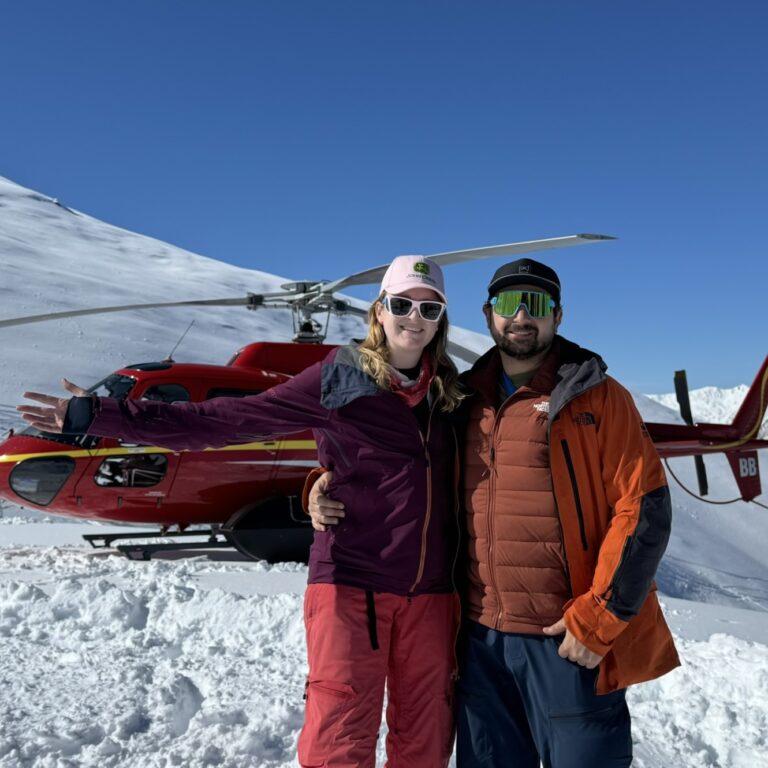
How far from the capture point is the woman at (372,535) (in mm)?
2111

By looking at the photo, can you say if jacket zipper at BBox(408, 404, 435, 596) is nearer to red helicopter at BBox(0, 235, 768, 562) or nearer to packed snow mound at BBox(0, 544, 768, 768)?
packed snow mound at BBox(0, 544, 768, 768)

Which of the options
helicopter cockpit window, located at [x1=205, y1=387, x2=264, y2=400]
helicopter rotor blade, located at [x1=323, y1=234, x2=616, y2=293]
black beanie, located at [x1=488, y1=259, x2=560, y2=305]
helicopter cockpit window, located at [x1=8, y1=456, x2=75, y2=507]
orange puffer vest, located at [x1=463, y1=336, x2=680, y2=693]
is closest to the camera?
orange puffer vest, located at [x1=463, y1=336, x2=680, y2=693]

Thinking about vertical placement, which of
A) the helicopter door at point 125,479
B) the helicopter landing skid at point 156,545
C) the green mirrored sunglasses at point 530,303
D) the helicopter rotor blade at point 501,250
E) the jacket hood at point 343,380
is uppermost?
the helicopter rotor blade at point 501,250

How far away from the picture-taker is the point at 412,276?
7.86 feet

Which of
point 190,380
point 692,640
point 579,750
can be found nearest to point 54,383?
point 190,380

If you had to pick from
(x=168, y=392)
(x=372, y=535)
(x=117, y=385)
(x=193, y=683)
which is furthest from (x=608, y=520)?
(x=117, y=385)

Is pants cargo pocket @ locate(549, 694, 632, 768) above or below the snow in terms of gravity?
above

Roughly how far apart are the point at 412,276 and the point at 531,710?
1.40 meters

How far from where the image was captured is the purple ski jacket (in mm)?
2184

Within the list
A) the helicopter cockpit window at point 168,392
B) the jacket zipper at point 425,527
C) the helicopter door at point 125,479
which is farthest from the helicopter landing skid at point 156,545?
the jacket zipper at point 425,527

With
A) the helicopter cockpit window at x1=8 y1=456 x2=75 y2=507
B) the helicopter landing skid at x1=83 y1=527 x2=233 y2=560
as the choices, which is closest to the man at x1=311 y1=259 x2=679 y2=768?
the helicopter landing skid at x1=83 y1=527 x2=233 y2=560

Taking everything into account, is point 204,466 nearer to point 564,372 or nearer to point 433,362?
point 433,362

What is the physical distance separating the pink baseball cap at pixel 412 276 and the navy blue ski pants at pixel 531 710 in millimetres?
1107

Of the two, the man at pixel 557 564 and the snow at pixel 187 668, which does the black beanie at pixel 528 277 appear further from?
the snow at pixel 187 668
